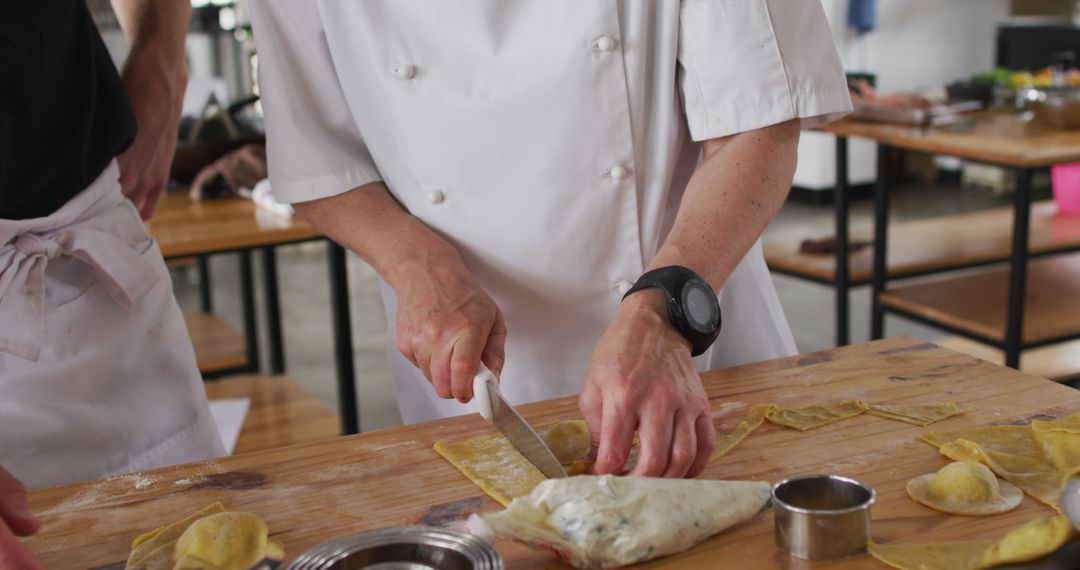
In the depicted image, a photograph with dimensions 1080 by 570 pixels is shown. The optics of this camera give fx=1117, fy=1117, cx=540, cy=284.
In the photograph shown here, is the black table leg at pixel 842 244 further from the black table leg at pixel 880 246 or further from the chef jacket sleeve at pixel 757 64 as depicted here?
the chef jacket sleeve at pixel 757 64

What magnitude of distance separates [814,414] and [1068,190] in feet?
11.7

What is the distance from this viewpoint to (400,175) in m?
1.52

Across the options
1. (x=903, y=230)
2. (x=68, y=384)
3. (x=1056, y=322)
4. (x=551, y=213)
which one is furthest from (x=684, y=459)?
(x=903, y=230)

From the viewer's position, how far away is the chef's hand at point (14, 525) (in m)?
0.93

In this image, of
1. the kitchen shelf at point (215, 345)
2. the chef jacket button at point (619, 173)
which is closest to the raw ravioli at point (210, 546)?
the chef jacket button at point (619, 173)

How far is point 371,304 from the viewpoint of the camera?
20.9 feet

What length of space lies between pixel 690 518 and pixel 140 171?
1086mm

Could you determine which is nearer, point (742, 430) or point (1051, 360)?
point (742, 430)

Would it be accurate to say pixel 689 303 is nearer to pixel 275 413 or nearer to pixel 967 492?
pixel 967 492

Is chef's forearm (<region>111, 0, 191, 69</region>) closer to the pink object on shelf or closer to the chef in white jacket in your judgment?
the chef in white jacket

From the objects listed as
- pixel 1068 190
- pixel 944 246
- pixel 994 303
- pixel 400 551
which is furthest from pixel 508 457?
pixel 1068 190

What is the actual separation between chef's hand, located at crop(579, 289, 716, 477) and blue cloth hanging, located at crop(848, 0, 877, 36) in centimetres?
710

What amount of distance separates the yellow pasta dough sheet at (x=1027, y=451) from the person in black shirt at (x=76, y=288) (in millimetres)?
985

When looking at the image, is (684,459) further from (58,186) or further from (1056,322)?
(1056,322)
